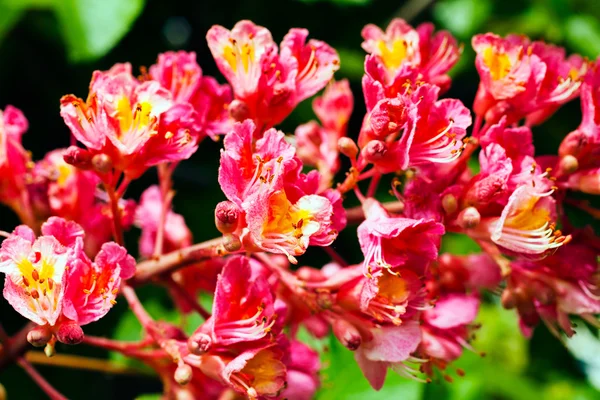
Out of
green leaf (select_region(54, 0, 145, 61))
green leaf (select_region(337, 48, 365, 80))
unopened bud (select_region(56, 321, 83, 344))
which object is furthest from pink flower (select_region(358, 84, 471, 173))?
green leaf (select_region(337, 48, 365, 80))

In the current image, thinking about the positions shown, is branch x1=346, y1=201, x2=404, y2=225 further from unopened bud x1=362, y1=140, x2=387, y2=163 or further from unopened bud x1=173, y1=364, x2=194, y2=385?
unopened bud x1=173, y1=364, x2=194, y2=385

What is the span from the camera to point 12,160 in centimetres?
161

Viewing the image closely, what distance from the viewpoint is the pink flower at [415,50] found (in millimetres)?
1541

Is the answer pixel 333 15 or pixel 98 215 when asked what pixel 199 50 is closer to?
pixel 333 15

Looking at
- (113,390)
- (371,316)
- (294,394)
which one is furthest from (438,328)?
(113,390)

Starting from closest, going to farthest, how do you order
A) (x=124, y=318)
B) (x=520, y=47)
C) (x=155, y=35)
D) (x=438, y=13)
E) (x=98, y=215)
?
(x=520, y=47)
(x=98, y=215)
(x=124, y=318)
(x=155, y=35)
(x=438, y=13)

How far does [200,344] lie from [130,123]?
410 millimetres

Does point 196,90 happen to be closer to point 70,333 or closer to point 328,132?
point 328,132

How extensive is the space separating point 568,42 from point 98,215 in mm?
1443

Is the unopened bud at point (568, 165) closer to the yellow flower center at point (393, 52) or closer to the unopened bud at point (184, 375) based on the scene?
the yellow flower center at point (393, 52)

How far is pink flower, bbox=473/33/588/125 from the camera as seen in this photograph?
1.46 meters

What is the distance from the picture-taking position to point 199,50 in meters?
2.28

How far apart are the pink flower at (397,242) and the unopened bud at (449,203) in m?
0.07

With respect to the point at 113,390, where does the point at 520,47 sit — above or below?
above
